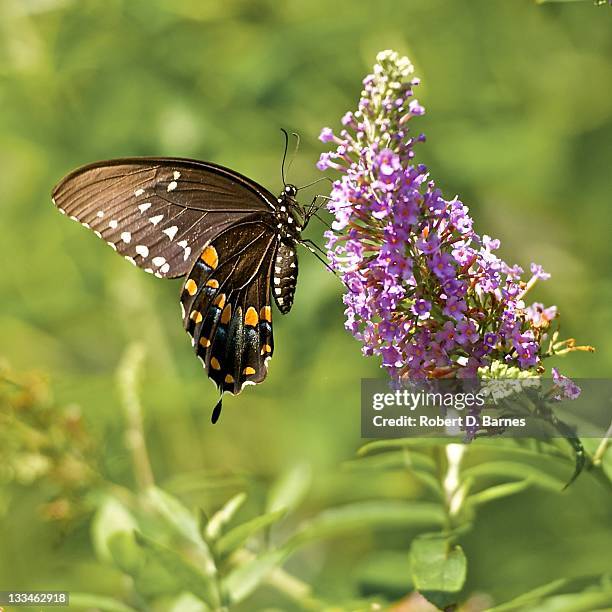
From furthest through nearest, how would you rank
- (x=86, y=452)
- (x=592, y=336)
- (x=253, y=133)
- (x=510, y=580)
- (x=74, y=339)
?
1. (x=74, y=339)
2. (x=253, y=133)
3. (x=592, y=336)
4. (x=510, y=580)
5. (x=86, y=452)

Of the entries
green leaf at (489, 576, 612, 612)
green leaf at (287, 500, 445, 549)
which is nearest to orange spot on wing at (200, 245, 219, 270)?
green leaf at (287, 500, 445, 549)

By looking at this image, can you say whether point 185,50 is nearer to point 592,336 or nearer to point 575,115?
point 575,115

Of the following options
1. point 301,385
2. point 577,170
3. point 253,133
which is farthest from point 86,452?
point 577,170

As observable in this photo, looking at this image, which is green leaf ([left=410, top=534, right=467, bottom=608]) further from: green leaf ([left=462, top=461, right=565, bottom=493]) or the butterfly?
the butterfly

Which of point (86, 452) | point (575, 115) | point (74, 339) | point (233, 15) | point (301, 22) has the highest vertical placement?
point (233, 15)

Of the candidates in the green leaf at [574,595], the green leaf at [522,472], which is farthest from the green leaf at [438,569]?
the green leaf at [522,472]
